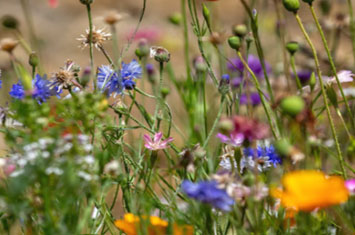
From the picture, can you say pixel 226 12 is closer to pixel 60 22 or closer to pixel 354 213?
pixel 60 22

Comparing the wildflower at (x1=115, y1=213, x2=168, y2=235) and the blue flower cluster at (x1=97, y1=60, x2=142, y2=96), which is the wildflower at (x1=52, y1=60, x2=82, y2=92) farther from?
the wildflower at (x1=115, y1=213, x2=168, y2=235)

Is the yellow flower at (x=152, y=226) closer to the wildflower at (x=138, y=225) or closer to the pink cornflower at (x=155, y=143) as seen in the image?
the wildflower at (x=138, y=225)

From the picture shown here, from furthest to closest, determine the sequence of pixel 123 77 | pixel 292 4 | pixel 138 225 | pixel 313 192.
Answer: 1. pixel 123 77
2. pixel 292 4
3. pixel 138 225
4. pixel 313 192

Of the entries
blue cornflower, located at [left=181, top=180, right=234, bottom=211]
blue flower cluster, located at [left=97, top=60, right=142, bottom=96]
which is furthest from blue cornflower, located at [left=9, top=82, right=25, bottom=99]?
blue cornflower, located at [left=181, top=180, right=234, bottom=211]

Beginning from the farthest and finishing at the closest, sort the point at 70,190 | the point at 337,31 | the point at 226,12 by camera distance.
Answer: the point at 226,12 → the point at 337,31 → the point at 70,190

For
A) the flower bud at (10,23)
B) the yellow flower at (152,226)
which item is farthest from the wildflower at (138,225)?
the flower bud at (10,23)

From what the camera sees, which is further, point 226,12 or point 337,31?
point 226,12

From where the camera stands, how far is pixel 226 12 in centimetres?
326

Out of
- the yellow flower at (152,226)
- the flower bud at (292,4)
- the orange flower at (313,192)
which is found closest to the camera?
the orange flower at (313,192)

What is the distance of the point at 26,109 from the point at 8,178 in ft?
0.33

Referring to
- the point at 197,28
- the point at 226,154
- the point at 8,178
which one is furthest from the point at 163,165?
the point at 8,178

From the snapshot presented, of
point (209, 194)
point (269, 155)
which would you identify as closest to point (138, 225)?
point (209, 194)

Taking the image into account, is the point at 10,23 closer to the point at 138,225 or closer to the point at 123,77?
the point at 123,77

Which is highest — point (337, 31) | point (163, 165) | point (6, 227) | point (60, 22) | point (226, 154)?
point (60, 22)
